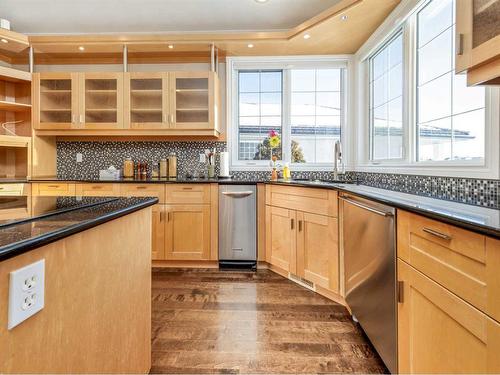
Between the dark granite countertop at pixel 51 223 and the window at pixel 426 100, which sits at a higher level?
the window at pixel 426 100

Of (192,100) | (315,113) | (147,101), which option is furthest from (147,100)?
(315,113)

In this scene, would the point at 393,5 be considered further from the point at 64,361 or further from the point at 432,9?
the point at 64,361

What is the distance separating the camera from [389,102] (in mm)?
2727

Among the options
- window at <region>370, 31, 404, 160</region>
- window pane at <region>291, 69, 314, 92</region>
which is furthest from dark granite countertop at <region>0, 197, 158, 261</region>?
window pane at <region>291, 69, 314, 92</region>

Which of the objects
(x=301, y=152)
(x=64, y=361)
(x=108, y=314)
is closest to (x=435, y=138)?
(x=301, y=152)

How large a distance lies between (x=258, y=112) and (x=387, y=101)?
1.53 m

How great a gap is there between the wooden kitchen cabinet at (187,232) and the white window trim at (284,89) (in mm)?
827

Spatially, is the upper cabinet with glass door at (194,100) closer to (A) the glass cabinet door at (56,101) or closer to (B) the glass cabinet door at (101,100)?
(B) the glass cabinet door at (101,100)

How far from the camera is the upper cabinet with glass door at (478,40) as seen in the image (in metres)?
1.03

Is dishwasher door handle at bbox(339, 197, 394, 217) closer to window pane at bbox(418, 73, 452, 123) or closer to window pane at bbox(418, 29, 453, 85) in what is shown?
window pane at bbox(418, 73, 452, 123)

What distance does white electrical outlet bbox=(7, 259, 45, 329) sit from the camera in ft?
1.86

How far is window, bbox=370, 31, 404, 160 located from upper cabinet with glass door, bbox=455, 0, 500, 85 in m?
1.32

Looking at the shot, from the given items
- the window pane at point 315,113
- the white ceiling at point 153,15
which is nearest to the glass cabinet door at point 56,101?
the white ceiling at point 153,15

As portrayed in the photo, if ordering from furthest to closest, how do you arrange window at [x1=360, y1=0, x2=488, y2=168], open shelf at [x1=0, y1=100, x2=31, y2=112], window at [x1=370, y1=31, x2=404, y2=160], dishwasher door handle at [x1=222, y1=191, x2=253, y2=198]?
open shelf at [x1=0, y1=100, x2=31, y2=112] < dishwasher door handle at [x1=222, y1=191, x2=253, y2=198] < window at [x1=370, y1=31, x2=404, y2=160] < window at [x1=360, y1=0, x2=488, y2=168]
